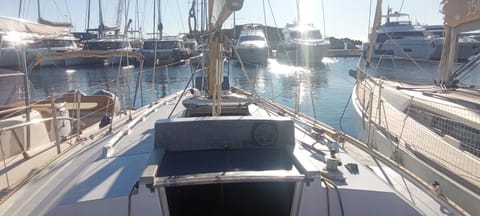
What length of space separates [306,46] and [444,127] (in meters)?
34.3

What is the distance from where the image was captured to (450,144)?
5305 mm

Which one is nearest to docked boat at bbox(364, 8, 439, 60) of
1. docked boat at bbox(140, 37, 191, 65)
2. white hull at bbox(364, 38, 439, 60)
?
white hull at bbox(364, 38, 439, 60)

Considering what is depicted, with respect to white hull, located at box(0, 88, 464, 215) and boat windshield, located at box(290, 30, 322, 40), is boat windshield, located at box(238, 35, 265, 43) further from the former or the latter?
white hull, located at box(0, 88, 464, 215)

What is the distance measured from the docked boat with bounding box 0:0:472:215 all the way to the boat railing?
1397mm

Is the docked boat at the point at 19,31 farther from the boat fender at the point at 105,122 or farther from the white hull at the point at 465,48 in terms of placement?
the white hull at the point at 465,48

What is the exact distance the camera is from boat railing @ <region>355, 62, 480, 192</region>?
4719 mm

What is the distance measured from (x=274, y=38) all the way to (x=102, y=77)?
161ft

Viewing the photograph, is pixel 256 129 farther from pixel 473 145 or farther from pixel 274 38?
pixel 274 38

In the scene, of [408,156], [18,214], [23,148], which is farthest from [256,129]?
[23,148]

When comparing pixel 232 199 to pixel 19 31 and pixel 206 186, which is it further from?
pixel 19 31

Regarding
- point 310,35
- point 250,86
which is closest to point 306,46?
point 310,35

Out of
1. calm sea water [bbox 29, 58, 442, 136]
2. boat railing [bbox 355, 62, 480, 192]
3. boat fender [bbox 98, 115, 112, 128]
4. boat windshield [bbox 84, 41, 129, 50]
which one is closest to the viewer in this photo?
boat railing [bbox 355, 62, 480, 192]

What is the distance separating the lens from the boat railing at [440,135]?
472 centimetres

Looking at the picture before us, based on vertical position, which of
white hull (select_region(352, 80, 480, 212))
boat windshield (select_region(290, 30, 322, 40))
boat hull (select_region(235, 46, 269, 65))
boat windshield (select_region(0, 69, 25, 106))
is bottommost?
white hull (select_region(352, 80, 480, 212))
